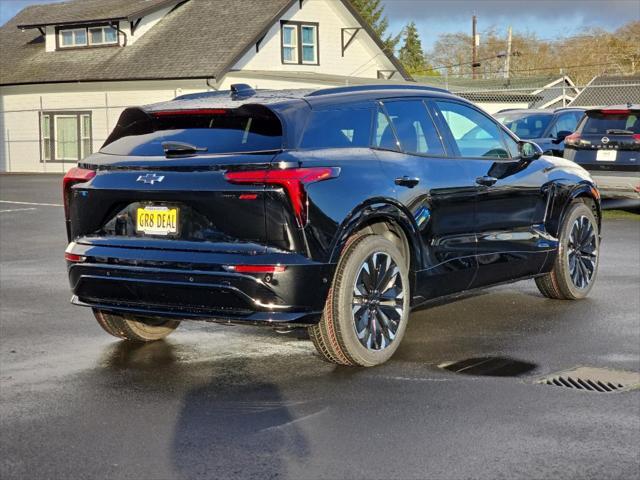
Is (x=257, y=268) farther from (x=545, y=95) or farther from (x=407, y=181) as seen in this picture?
(x=545, y=95)

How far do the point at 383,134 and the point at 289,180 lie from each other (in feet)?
4.13

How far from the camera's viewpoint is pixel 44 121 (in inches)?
1677

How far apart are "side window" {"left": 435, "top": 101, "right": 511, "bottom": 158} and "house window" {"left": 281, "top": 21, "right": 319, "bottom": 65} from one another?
33.6 meters

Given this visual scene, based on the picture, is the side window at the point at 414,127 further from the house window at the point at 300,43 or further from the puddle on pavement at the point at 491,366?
the house window at the point at 300,43

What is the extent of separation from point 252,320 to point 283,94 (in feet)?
5.42

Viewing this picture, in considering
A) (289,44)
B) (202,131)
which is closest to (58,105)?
(289,44)

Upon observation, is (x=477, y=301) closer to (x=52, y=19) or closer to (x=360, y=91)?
(x=360, y=91)

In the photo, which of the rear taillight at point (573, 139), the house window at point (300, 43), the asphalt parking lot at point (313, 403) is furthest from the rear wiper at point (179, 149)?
the house window at point (300, 43)

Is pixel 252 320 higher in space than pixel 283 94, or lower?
lower

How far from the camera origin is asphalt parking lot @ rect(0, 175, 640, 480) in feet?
16.0

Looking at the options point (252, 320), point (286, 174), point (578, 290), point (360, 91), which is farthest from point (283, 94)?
point (578, 290)

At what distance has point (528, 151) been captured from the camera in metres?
8.70

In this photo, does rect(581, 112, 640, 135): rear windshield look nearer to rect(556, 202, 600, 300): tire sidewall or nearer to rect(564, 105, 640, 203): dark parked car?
rect(564, 105, 640, 203): dark parked car

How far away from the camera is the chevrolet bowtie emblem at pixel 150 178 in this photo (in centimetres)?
651
